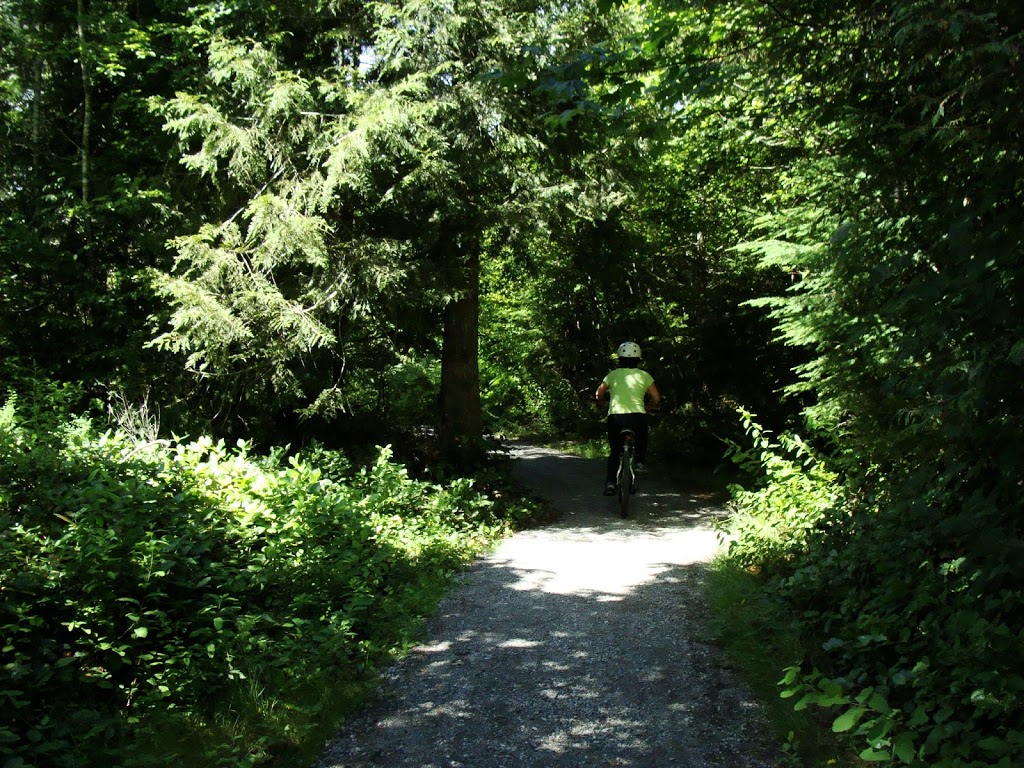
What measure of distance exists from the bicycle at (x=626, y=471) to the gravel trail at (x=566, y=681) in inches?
81.7

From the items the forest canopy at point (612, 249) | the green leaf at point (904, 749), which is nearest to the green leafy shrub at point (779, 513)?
the forest canopy at point (612, 249)

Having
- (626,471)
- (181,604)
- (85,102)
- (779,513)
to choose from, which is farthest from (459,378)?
(181,604)

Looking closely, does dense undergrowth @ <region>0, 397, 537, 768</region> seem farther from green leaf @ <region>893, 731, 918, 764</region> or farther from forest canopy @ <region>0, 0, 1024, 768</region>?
green leaf @ <region>893, 731, 918, 764</region>

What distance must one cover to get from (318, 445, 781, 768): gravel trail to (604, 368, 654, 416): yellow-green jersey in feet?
8.10

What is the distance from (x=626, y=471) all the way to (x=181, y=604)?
20.3 ft

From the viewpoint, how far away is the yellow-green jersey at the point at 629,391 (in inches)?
403

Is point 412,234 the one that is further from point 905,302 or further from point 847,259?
point 905,302

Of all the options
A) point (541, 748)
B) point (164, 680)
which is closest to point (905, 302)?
point (541, 748)

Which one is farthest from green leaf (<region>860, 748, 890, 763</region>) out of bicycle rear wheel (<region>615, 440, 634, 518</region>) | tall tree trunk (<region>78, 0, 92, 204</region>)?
tall tree trunk (<region>78, 0, 92, 204</region>)

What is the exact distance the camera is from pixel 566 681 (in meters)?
4.83

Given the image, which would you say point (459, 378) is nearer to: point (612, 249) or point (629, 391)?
point (629, 391)

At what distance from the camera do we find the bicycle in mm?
10094

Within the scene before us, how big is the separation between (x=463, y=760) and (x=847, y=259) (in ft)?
11.9

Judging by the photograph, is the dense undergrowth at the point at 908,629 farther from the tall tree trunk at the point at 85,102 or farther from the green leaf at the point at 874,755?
the tall tree trunk at the point at 85,102
